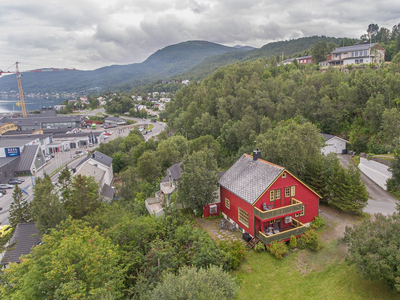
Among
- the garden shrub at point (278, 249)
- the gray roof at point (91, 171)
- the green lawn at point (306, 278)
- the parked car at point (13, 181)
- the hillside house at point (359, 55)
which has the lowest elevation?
the parked car at point (13, 181)

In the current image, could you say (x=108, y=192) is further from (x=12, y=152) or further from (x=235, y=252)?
(x=12, y=152)

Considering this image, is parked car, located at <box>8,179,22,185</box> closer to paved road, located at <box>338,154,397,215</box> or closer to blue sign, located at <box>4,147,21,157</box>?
blue sign, located at <box>4,147,21,157</box>

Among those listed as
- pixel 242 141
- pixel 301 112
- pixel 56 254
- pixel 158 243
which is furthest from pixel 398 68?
pixel 56 254

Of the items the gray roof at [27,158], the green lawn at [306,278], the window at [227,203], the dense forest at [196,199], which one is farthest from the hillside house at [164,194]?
the gray roof at [27,158]

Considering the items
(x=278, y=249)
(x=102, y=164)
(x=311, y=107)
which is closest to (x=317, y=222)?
(x=278, y=249)

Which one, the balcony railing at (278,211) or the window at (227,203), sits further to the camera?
the window at (227,203)

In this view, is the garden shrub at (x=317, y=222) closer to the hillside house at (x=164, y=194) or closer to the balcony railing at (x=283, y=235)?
the balcony railing at (x=283, y=235)
